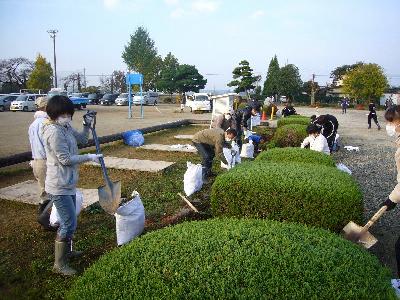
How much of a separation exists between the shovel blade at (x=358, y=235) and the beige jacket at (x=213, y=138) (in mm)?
3136

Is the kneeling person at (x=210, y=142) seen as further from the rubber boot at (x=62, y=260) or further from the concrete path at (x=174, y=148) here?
the rubber boot at (x=62, y=260)

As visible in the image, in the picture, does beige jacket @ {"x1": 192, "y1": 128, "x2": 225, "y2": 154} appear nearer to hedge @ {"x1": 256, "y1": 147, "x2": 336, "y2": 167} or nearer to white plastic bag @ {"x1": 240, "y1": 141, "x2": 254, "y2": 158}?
hedge @ {"x1": 256, "y1": 147, "x2": 336, "y2": 167}

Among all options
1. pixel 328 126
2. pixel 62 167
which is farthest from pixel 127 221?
pixel 328 126

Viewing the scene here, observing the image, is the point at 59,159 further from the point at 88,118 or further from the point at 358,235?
the point at 358,235

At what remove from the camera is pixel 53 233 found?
427 centimetres

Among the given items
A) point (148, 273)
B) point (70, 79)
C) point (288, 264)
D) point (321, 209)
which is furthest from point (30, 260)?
point (70, 79)

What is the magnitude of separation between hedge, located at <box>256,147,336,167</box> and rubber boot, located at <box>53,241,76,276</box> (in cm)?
332

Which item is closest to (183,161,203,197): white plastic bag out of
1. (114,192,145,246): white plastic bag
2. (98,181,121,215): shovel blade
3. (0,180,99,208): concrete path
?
(0,180,99,208): concrete path

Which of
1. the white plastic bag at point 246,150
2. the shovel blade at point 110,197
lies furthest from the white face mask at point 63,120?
the white plastic bag at point 246,150

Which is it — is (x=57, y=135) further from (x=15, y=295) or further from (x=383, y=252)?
(x=383, y=252)

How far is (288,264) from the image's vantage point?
2018 millimetres

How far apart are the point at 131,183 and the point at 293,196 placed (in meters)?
3.52

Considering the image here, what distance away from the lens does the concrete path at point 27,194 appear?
5.34 m

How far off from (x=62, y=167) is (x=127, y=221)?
0.91 m
